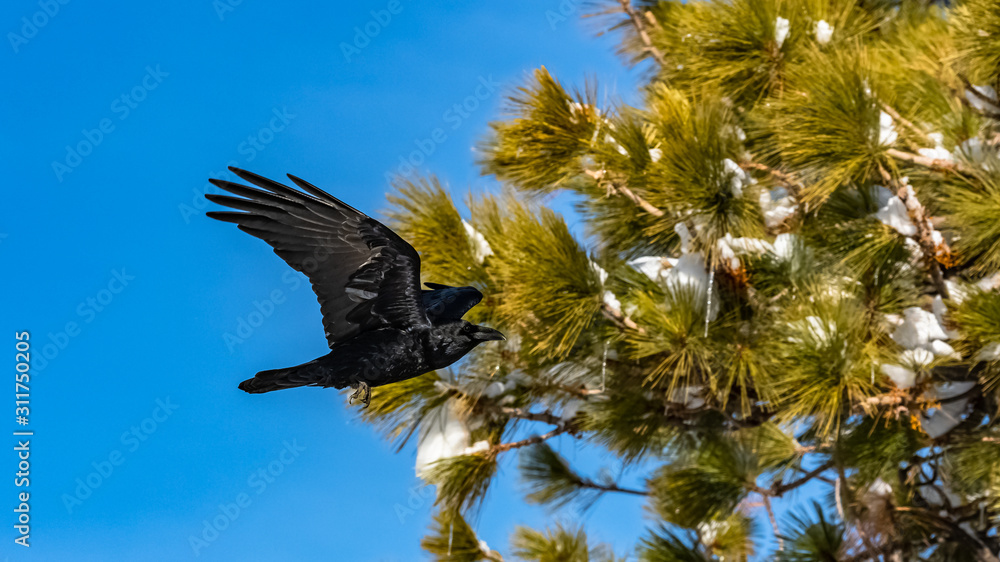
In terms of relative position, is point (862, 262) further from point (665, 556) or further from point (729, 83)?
point (665, 556)

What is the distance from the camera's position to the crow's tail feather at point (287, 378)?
51 cm

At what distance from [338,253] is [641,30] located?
8.71 feet

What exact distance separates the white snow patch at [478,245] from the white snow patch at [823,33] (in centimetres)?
121

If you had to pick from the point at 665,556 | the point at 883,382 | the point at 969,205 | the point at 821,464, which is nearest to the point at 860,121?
the point at 969,205

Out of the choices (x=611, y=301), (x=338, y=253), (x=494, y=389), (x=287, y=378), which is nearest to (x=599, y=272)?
(x=611, y=301)

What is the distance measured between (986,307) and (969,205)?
218 mm

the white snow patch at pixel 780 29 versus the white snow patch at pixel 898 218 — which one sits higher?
the white snow patch at pixel 780 29

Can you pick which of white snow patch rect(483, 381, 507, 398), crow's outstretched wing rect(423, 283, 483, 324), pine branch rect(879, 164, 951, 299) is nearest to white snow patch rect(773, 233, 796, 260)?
pine branch rect(879, 164, 951, 299)

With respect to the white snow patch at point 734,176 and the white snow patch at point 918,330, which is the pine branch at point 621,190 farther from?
the white snow patch at point 918,330

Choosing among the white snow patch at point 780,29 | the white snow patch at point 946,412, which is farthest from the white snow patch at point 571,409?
the white snow patch at point 780,29

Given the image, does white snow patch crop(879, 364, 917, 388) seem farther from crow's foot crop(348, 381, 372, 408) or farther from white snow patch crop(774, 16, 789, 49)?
crow's foot crop(348, 381, 372, 408)

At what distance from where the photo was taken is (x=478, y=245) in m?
2.00

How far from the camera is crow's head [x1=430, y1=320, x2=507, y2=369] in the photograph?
545 millimetres

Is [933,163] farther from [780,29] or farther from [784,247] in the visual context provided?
[780,29]
